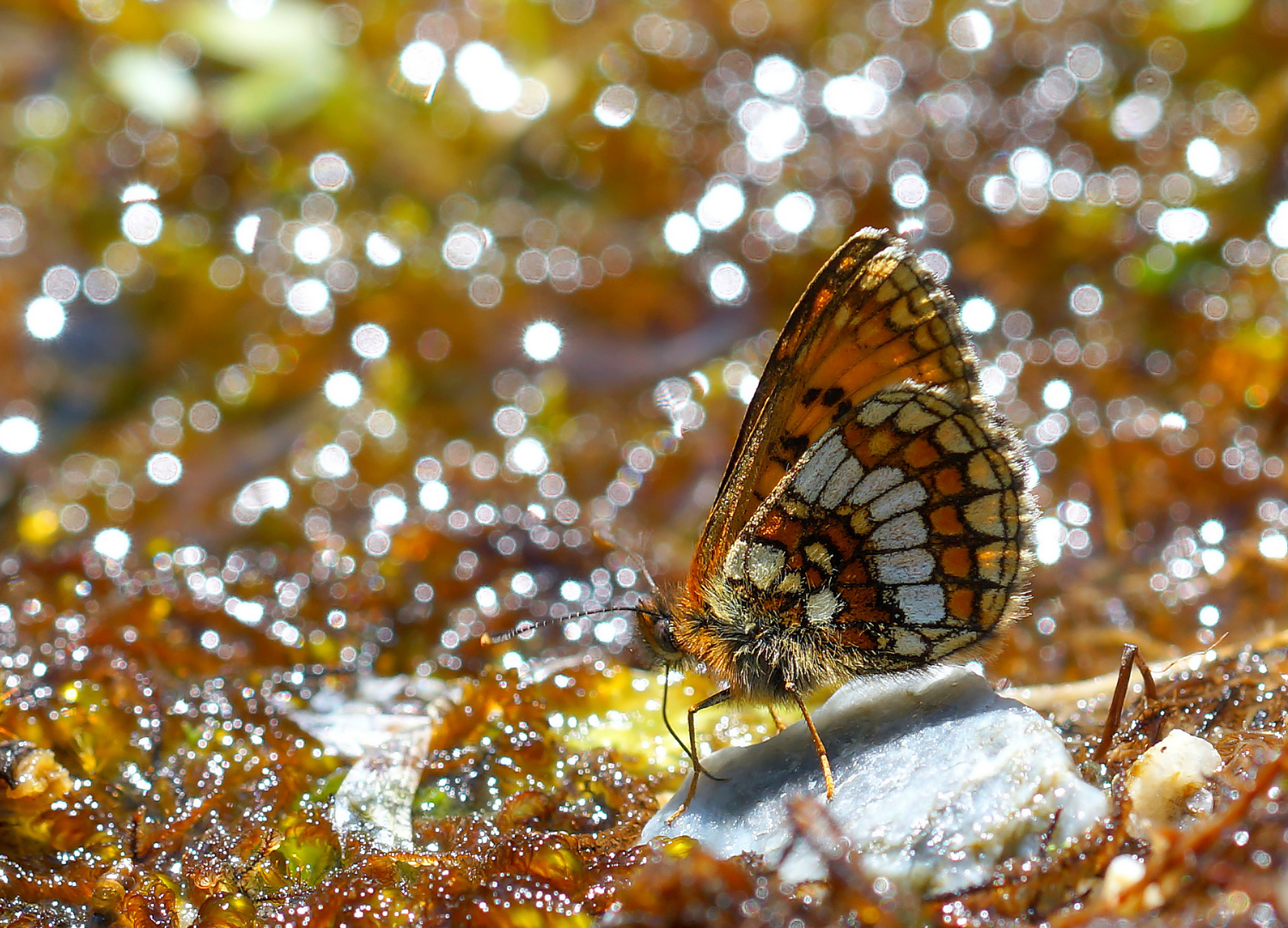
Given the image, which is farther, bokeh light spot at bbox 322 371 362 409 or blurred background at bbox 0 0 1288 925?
bokeh light spot at bbox 322 371 362 409

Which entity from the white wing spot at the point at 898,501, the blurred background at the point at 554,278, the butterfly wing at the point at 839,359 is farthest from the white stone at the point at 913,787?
the blurred background at the point at 554,278

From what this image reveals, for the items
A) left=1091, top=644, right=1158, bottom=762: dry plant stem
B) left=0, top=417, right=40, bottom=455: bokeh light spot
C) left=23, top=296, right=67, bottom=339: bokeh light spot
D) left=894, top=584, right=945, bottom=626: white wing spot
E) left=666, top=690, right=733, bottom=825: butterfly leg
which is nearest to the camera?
left=1091, top=644, right=1158, bottom=762: dry plant stem

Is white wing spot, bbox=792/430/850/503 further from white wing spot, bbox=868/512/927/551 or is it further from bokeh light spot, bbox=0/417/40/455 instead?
bokeh light spot, bbox=0/417/40/455

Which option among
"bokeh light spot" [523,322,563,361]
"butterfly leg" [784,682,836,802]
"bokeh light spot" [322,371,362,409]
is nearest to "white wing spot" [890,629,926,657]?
"butterfly leg" [784,682,836,802]

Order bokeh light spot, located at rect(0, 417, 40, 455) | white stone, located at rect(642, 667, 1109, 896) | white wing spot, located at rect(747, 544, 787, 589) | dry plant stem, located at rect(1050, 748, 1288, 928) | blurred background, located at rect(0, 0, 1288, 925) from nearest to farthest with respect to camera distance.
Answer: dry plant stem, located at rect(1050, 748, 1288, 928) → white stone, located at rect(642, 667, 1109, 896) → white wing spot, located at rect(747, 544, 787, 589) → blurred background, located at rect(0, 0, 1288, 925) → bokeh light spot, located at rect(0, 417, 40, 455)

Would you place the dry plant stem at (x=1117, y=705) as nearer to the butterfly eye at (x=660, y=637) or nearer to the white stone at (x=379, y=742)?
the butterfly eye at (x=660, y=637)

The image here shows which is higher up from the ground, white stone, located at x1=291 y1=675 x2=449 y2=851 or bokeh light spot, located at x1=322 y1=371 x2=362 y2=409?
bokeh light spot, located at x1=322 y1=371 x2=362 y2=409
